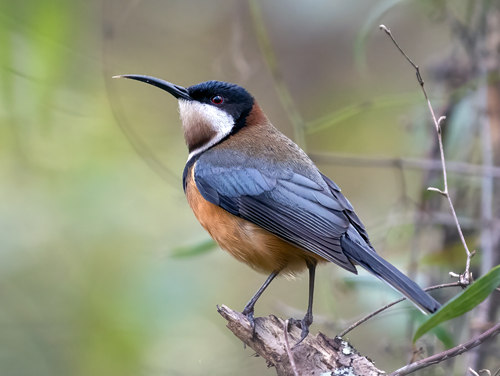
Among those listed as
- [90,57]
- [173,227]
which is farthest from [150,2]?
[173,227]

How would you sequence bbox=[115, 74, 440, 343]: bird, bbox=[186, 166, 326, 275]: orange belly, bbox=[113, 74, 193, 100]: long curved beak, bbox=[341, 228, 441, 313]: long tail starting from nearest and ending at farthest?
1. bbox=[341, 228, 441, 313]: long tail
2. bbox=[115, 74, 440, 343]: bird
3. bbox=[186, 166, 326, 275]: orange belly
4. bbox=[113, 74, 193, 100]: long curved beak

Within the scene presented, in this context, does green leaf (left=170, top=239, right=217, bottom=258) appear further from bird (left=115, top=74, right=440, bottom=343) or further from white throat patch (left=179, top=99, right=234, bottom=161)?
white throat patch (left=179, top=99, right=234, bottom=161)

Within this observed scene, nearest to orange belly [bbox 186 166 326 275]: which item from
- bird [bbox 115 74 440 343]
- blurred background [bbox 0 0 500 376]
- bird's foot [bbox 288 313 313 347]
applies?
bird [bbox 115 74 440 343]

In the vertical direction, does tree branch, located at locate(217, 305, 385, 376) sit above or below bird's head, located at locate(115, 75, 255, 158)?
below

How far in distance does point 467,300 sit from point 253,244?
1.54 m

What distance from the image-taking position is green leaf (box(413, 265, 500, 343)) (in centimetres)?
228

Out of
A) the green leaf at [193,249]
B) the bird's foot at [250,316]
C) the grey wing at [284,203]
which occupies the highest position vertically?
the grey wing at [284,203]

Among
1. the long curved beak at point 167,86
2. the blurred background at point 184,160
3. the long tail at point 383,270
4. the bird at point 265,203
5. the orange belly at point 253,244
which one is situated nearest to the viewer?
the long tail at point 383,270

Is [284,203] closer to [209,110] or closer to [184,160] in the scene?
[209,110]

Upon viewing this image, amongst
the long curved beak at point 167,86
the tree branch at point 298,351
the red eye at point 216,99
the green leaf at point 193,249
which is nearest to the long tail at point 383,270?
the tree branch at point 298,351

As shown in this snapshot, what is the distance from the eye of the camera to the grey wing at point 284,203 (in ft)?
11.1

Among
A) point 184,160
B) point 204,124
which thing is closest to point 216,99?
point 204,124

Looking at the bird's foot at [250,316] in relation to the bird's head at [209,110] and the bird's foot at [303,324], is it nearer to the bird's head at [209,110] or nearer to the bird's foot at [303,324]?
the bird's foot at [303,324]

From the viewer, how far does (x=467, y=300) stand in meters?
2.33
